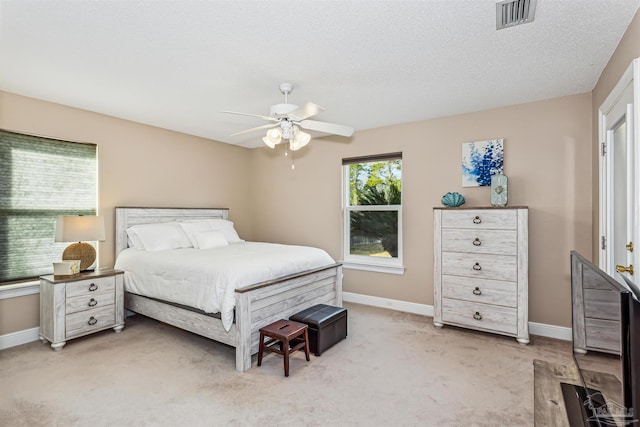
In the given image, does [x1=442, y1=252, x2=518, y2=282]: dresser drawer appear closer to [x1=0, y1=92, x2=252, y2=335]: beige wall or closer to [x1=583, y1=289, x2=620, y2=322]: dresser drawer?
[x1=583, y1=289, x2=620, y2=322]: dresser drawer

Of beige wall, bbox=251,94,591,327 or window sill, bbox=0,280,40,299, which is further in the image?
beige wall, bbox=251,94,591,327

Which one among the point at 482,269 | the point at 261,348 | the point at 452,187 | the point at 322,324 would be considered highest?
the point at 452,187

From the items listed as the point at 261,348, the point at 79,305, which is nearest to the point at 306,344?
the point at 261,348

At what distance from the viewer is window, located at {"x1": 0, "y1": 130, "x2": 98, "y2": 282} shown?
10.2 feet

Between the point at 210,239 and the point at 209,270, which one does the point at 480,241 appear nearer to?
the point at 209,270

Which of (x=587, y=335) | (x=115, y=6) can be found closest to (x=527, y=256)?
(x=587, y=335)

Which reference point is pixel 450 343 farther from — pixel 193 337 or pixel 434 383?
pixel 193 337

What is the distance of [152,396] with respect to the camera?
2248 mm

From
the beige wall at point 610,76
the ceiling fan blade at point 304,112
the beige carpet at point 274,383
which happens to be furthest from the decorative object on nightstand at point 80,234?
the beige wall at point 610,76

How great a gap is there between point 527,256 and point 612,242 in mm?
704

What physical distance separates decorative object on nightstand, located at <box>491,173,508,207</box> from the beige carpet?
137cm

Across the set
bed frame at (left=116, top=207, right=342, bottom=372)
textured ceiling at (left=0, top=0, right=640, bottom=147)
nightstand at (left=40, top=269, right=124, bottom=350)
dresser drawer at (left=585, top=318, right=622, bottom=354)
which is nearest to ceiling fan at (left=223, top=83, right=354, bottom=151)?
textured ceiling at (left=0, top=0, right=640, bottom=147)

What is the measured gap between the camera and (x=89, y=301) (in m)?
3.18

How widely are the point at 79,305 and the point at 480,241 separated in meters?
3.98
